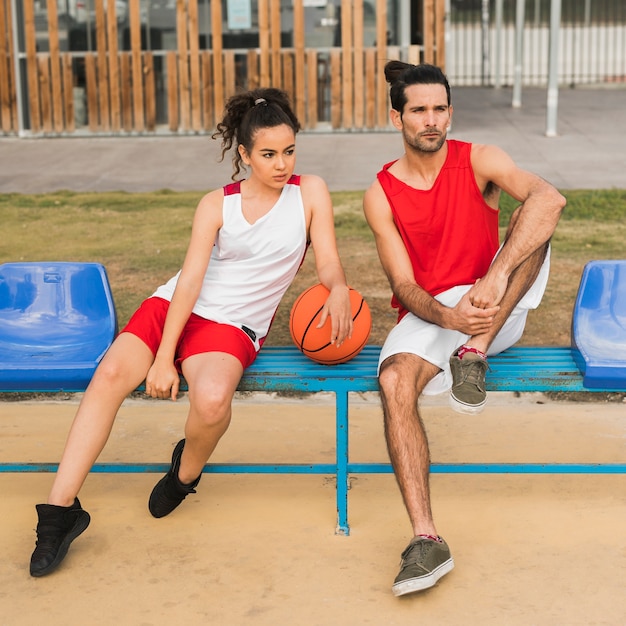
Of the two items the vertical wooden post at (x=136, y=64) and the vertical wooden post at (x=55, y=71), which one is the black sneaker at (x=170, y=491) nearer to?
the vertical wooden post at (x=136, y=64)

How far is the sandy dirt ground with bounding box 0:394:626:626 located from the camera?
3.65 m

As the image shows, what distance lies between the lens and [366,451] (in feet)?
16.8

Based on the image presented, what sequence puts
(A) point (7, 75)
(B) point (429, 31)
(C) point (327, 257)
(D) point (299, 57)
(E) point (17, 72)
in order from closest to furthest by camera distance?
(C) point (327, 257), (B) point (429, 31), (D) point (299, 57), (E) point (17, 72), (A) point (7, 75)

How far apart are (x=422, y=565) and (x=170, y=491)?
3.75ft

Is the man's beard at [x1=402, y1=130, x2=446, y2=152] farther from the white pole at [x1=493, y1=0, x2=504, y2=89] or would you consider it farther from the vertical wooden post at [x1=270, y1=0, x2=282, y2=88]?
the white pole at [x1=493, y1=0, x2=504, y2=89]

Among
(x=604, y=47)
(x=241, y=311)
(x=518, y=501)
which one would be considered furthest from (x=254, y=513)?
(x=604, y=47)

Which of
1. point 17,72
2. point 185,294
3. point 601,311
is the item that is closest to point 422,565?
point 185,294

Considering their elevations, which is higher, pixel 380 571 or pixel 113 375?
pixel 113 375

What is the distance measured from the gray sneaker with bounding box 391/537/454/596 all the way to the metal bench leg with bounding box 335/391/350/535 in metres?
0.49

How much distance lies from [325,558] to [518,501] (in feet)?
3.17

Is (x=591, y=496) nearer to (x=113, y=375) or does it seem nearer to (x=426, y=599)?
(x=426, y=599)

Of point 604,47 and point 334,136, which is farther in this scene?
point 604,47

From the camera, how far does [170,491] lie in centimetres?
430

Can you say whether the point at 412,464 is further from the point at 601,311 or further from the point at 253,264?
the point at 601,311
